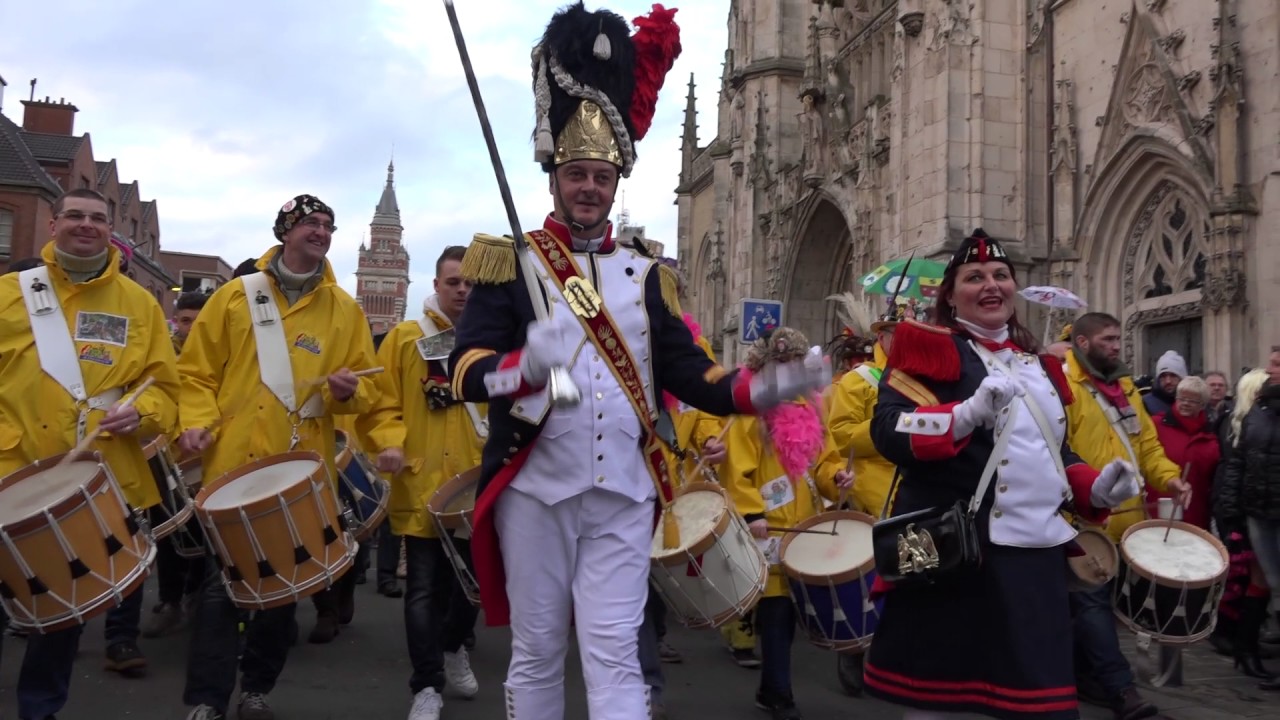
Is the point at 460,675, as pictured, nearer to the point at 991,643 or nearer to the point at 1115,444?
the point at 991,643

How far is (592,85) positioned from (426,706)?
311 cm

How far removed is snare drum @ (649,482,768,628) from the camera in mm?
4707

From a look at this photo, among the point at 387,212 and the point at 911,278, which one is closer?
the point at 911,278

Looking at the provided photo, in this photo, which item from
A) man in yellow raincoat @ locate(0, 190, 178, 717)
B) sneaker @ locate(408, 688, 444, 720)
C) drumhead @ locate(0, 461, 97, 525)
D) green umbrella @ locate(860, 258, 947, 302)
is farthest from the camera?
green umbrella @ locate(860, 258, 947, 302)

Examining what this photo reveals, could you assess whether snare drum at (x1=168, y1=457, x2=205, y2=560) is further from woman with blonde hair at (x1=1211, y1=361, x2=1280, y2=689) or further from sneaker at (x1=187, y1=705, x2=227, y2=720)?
woman with blonde hair at (x1=1211, y1=361, x2=1280, y2=689)

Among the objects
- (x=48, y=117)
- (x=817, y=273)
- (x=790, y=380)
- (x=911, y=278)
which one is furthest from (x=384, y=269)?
(x=790, y=380)

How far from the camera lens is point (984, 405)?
3.33m

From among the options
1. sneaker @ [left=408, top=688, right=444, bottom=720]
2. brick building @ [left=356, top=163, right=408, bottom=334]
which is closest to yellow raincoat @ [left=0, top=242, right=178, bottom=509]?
sneaker @ [left=408, top=688, right=444, bottom=720]

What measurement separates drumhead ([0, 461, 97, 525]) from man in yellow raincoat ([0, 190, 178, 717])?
0.26 meters

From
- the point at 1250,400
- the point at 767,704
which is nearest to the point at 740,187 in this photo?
the point at 1250,400

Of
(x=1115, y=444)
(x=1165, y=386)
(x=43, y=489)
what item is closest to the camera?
(x=43, y=489)

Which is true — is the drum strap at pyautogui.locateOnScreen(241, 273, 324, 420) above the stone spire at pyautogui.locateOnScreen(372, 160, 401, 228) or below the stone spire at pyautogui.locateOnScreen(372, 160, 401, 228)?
below

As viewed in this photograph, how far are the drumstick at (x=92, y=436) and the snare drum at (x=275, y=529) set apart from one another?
0.47 m

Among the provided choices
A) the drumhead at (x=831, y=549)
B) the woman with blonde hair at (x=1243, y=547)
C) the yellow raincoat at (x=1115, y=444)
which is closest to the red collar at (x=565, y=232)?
the drumhead at (x=831, y=549)
